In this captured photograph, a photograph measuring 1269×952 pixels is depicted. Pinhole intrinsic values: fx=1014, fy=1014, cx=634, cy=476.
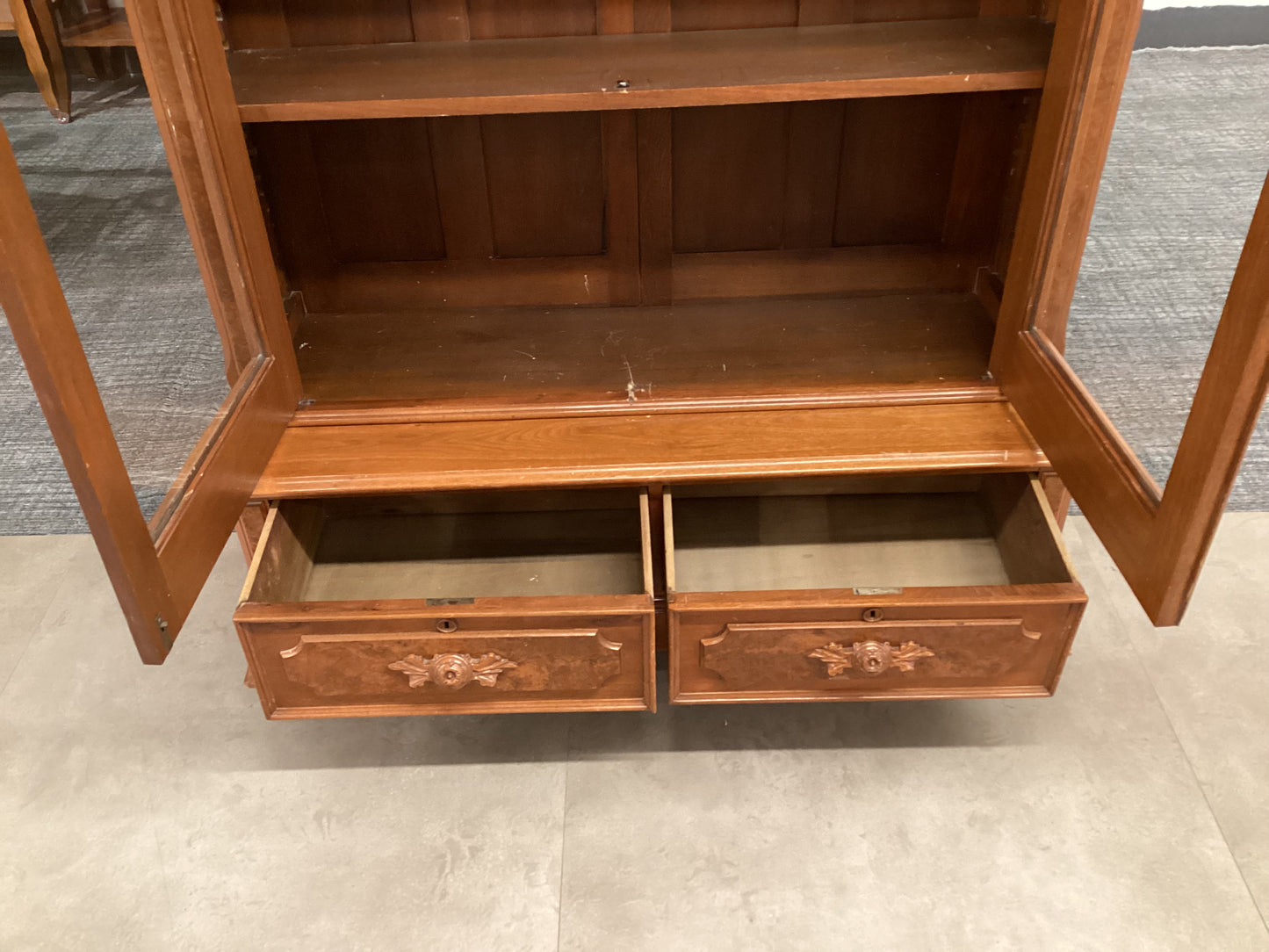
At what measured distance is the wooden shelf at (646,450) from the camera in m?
1.25

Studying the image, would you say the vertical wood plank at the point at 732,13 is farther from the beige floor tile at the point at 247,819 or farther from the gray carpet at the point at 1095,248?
the beige floor tile at the point at 247,819

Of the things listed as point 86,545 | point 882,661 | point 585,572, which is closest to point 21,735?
point 86,545

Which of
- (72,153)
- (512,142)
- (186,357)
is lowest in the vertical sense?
(186,357)

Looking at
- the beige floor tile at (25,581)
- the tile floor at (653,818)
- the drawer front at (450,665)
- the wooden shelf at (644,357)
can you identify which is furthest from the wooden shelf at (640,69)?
the beige floor tile at (25,581)

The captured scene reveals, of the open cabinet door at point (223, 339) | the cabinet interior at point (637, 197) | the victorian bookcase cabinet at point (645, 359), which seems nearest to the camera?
the open cabinet door at point (223, 339)

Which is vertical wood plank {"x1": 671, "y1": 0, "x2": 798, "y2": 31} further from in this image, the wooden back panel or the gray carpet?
the gray carpet

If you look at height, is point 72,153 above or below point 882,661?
above

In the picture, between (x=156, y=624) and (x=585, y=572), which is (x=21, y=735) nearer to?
(x=156, y=624)

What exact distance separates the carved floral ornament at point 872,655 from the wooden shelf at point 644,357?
330mm

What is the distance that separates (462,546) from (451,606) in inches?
11.7

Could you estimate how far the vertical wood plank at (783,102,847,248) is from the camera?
4.80ft

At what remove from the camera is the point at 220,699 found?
1.54 metres

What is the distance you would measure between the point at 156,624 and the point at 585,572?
1.90 feet

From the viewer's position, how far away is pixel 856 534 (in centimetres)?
143
